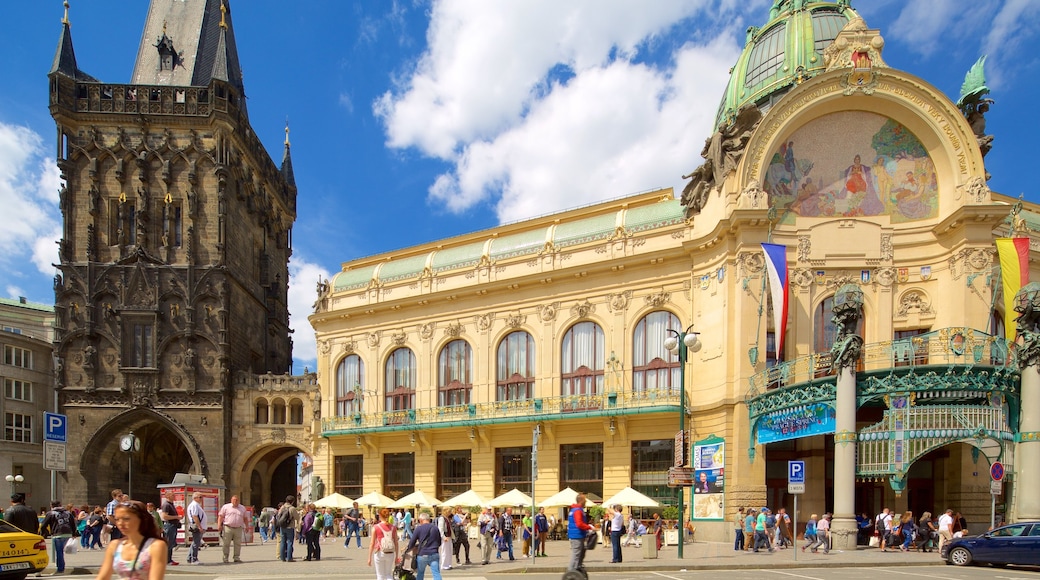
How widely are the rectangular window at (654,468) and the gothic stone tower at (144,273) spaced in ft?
83.2

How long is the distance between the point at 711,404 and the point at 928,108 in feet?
45.4

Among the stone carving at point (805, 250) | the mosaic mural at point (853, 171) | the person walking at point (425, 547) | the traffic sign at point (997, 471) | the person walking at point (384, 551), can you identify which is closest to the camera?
the person walking at point (425, 547)

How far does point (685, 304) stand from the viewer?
36.0 m

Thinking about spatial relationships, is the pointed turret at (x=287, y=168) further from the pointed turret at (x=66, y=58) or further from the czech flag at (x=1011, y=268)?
the czech flag at (x=1011, y=268)

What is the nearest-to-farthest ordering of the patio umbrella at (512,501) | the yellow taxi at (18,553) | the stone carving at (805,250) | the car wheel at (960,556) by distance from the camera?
the yellow taxi at (18,553) → the car wheel at (960,556) → the stone carving at (805,250) → the patio umbrella at (512,501)

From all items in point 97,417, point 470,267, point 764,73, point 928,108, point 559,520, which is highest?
point 764,73

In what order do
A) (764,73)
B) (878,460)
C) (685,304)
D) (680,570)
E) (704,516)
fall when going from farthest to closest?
(764,73) → (685,304) → (704,516) → (878,460) → (680,570)

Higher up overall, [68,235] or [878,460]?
[68,235]

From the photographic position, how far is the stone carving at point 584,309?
38.6m

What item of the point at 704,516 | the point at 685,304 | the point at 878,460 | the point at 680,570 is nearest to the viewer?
the point at 680,570

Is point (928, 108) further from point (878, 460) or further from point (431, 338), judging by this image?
point (431, 338)

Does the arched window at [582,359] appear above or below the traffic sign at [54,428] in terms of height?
above

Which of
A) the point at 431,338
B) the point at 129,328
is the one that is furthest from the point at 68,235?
the point at 431,338

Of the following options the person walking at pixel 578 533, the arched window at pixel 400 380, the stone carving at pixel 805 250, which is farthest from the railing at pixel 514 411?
the person walking at pixel 578 533
